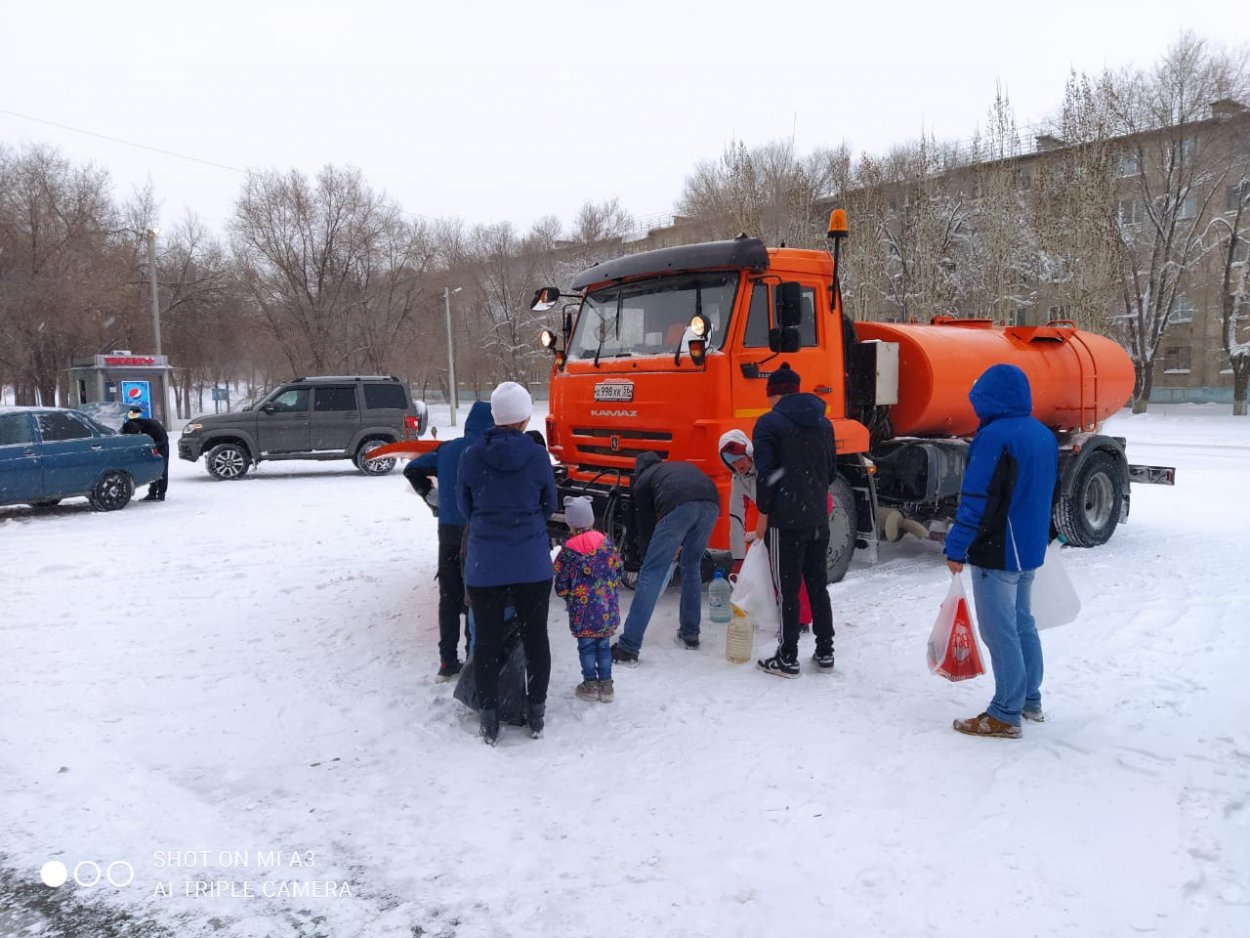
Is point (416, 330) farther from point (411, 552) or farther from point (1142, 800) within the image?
point (1142, 800)

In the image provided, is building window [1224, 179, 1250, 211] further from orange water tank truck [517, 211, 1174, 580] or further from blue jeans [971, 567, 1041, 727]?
blue jeans [971, 567, 1041, 727]

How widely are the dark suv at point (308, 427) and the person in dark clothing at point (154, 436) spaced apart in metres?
2.81

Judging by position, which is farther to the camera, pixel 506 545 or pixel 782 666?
pixel 782 666

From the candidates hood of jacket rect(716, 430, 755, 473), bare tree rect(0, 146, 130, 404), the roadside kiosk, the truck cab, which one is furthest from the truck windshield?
bare tree rect(0, 146, 130, 404)

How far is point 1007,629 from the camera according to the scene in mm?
4391

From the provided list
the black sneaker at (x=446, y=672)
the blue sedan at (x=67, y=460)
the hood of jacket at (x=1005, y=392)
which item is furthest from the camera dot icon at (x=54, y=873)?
the blue sedan at (x=67, y=460)

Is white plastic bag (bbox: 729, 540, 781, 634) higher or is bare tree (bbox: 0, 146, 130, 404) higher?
bare tree (bbox: 0, 146, 130, 404)

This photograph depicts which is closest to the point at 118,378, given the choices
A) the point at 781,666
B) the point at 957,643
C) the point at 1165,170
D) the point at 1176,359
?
the point at 781,666

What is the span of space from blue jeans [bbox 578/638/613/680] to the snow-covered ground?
21 cm

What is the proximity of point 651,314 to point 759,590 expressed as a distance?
2822mm

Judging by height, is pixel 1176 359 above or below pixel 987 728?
above

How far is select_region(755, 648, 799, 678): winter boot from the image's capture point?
5445 mm

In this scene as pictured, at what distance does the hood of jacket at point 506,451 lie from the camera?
447cm

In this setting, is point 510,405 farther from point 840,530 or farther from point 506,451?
point 840,530
